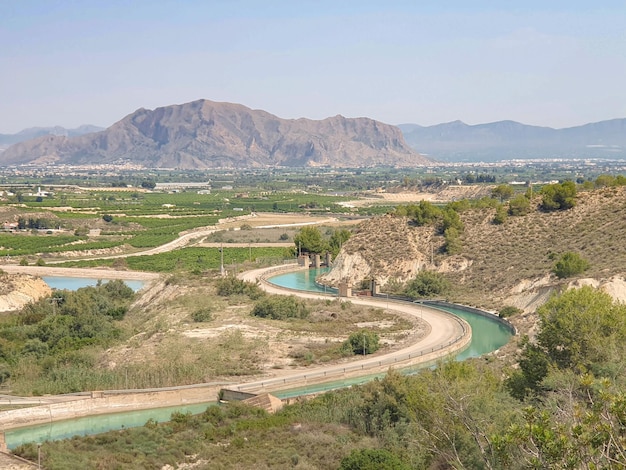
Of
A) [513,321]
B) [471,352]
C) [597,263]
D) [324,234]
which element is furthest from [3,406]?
[324,234]

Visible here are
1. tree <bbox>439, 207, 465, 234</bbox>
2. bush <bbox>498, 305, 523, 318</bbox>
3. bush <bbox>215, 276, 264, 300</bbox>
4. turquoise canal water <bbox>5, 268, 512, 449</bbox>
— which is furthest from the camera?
tree <bbox>439, 207, 465, 234</bbox>

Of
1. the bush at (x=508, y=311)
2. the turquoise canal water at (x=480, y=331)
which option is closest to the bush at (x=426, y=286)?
the turquoise canal water at (x=480, y=331)

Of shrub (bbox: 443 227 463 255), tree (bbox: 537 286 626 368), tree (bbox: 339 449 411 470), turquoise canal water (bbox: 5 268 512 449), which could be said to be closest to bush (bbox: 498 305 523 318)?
turquoise canal water (bbox: 5 268 512 449)

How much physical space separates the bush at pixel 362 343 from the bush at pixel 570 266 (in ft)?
52.1

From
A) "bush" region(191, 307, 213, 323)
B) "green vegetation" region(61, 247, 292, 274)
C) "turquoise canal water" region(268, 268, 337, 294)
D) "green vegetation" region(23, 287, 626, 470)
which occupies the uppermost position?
"green vegetation" region(23, 287, 626, 470)

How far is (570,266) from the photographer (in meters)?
49.9

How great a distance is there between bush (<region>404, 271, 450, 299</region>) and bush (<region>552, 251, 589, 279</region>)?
9.48 metres

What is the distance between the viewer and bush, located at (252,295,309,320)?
48.2 m

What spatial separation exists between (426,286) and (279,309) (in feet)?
45.4

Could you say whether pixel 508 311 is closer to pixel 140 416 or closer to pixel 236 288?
pixel 236 288

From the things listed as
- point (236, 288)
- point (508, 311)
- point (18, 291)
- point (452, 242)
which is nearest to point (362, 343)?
point (508, 311)

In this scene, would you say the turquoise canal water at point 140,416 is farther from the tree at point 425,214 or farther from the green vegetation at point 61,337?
the tree at point 425,214

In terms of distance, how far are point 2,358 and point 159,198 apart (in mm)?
139396

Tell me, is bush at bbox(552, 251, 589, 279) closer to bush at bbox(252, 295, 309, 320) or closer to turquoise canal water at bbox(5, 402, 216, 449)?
bush at bbox(252, 295, 309, 320)
